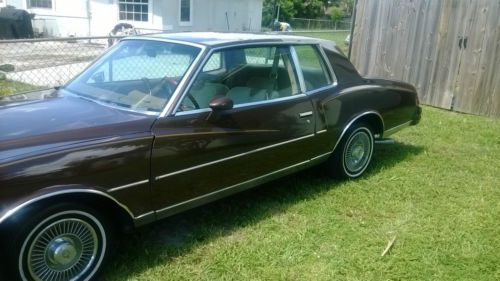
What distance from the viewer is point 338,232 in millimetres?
3701

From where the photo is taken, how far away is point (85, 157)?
8.34ft

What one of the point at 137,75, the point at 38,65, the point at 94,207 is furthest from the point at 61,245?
the point at 38,65

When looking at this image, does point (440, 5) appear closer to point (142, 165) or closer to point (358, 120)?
point (358, 120)

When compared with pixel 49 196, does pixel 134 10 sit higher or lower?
higher

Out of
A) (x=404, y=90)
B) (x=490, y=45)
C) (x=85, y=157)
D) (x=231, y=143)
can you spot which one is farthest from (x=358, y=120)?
(x=490, y=45)

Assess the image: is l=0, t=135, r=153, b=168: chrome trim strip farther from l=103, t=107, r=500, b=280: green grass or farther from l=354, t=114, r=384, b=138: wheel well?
l=354, t=114, r=384, b=138: wheel well

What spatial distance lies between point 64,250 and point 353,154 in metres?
3.15

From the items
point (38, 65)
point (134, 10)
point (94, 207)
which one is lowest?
point (38, 65)

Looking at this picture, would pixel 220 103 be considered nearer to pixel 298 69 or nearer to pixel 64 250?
pixel 298 69

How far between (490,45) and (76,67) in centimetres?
821

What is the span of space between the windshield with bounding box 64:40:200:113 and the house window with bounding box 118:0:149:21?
13.7 m

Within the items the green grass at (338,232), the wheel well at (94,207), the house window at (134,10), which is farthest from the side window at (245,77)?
the house window at (134,10)

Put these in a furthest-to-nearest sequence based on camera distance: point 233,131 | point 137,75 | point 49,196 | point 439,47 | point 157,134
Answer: point 439,47 < point 137,75 < point 233,131 < point 157,134 < point 49,196

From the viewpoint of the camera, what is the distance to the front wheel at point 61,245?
95.6 inches
